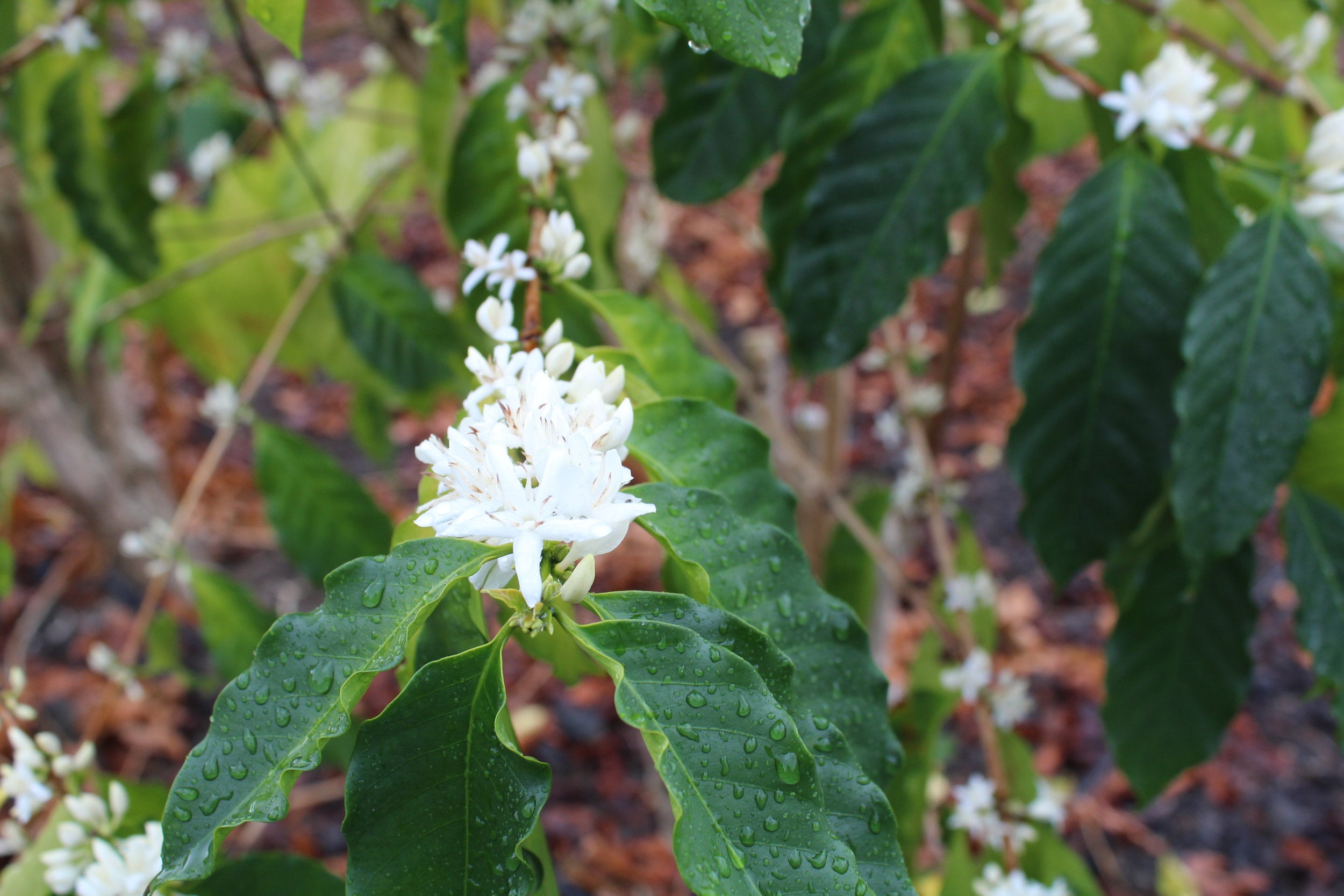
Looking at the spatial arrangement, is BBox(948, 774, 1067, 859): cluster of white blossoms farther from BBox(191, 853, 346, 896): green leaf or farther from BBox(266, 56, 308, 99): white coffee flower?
BBox(266, 56, 308, 99): white coffee flower

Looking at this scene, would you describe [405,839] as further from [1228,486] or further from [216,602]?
[216,602]

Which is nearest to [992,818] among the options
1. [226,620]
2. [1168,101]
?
[1168,101]

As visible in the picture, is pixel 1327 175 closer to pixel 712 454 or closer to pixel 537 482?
pixel 712 454

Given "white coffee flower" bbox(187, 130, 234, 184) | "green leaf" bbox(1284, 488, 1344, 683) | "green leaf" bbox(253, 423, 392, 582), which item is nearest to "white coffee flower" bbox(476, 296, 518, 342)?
"green leaf" bbox(253, 423, 392, 582)

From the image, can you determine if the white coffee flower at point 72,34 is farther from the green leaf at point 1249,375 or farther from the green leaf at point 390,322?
the green leaf at point 1249,375

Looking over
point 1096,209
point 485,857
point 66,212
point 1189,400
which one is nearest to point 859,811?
point 485,857
